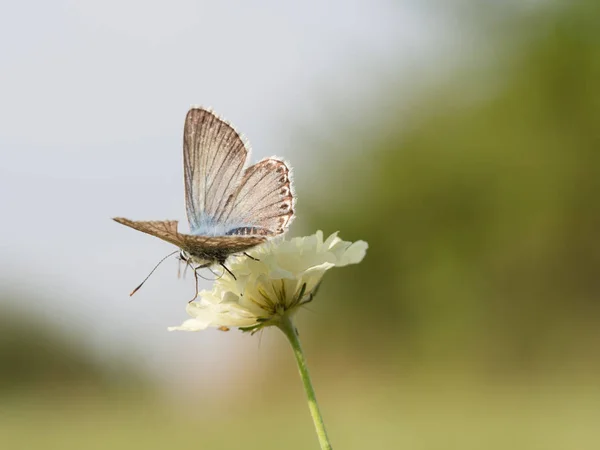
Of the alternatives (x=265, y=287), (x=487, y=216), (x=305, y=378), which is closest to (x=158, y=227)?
(x=265, y=287)

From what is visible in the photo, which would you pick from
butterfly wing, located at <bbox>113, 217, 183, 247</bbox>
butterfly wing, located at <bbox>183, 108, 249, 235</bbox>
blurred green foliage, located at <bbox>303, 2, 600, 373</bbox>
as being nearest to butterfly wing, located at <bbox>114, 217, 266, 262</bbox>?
butterfly wing, located at <bbox>113, 217, 183, 247</bbox>

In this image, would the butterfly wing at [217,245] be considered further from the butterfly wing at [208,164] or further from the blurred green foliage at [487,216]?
the blurred green foliage at [487,216]

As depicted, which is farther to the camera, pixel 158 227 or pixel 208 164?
pixel 208 164

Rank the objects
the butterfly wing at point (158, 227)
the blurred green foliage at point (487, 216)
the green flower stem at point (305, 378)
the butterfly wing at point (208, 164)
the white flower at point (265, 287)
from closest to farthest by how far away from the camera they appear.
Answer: the green flower stem at point (305, 378) → the butterfly wing at point (158, 227) → the white flower at point (265, 287) → the butterfly wing at point (208, 164) → the blurred green foliage at point (487, 216)

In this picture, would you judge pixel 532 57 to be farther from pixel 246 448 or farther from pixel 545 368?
pixel 246 448

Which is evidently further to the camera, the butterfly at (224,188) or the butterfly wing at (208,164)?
the butterfly wing at (208,164)

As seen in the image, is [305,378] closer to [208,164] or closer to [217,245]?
[217,245]

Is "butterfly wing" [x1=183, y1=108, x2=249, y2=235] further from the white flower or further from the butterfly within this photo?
the white flower

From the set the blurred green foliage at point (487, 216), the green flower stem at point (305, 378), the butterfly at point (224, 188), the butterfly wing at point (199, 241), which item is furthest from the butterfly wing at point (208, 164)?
the blurred green foliage at point (487, 216)
